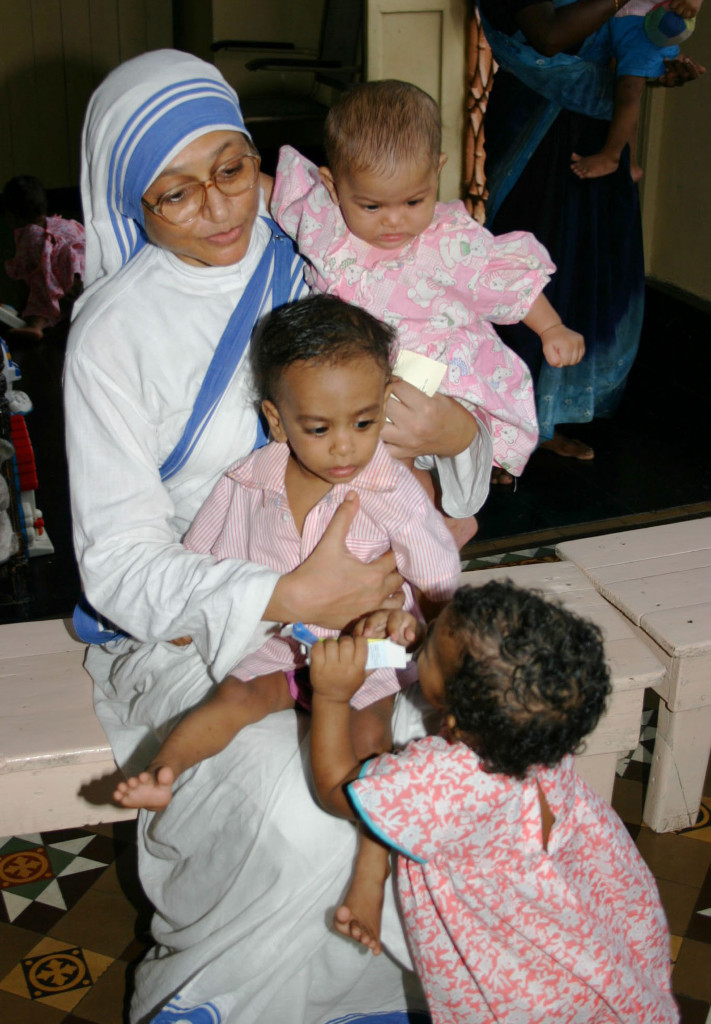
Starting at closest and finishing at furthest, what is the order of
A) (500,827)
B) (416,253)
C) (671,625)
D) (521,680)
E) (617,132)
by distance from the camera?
(521,680), (500,827), (416,253), (671,625), (617,132)

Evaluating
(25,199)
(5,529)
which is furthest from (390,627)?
(25,199)

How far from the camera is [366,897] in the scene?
1.77m

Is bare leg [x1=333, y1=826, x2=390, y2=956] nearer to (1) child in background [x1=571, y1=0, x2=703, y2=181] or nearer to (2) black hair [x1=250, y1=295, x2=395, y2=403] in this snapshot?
(2) black hair [x1=250, y1=295, x2=395, y2=403]

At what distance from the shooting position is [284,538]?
1.99 meters

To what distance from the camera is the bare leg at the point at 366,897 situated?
5.62ft

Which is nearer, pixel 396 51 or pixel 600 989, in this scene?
pixel 600 989

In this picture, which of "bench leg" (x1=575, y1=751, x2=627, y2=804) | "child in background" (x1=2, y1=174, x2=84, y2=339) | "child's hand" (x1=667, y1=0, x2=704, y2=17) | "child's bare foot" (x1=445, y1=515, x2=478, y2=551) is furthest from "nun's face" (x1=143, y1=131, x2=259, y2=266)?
"child in background" (x1=2, y1=174, x2=84, y2=339)

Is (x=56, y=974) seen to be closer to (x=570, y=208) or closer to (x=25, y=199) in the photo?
(x=570, y=208)

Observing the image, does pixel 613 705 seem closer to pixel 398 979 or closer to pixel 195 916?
pixel 398 979

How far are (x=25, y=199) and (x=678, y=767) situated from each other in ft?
19.8

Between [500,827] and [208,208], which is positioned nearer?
[500,827]

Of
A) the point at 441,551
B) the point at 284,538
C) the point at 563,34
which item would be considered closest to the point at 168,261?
the point at 284,538

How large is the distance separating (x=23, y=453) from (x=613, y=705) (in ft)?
8.93

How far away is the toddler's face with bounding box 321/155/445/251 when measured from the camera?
→ 2.04m
